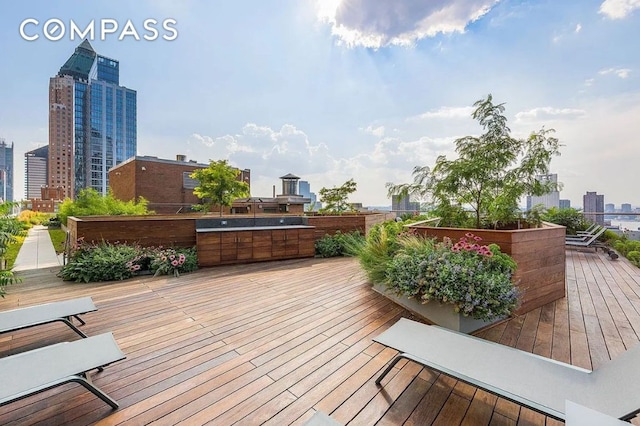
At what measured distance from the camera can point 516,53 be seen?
518 centimetres

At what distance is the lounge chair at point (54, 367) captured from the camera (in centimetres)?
145

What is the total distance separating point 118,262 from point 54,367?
371 centimetres

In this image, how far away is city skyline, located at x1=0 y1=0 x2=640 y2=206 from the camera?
187 inches

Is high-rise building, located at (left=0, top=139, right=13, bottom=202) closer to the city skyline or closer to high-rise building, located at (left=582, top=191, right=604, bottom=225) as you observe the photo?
the city skyline

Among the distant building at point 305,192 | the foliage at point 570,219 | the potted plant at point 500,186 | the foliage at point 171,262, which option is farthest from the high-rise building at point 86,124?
the foliage at point 570,219

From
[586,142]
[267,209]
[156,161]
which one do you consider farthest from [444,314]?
[156,161]

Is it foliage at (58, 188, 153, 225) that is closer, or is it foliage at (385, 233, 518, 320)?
foliage at (385, 233, 518, 320)

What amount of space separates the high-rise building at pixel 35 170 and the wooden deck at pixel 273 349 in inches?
2545

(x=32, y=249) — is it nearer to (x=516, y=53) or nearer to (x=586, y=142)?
(x=516, y=53)

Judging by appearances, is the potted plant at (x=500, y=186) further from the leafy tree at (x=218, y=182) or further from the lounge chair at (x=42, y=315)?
the leafy tree at (x=218, y=182)

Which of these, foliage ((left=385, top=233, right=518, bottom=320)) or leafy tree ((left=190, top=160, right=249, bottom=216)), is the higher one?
leafy tree ((left=190, top=160, right=249, bottom=216))

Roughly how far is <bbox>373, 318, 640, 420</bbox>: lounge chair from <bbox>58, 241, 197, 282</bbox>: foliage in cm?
453

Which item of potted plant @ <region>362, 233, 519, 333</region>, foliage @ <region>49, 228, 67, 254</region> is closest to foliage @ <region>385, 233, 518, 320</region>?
potted plant @ <region>362, 233, 519, 333</region>
